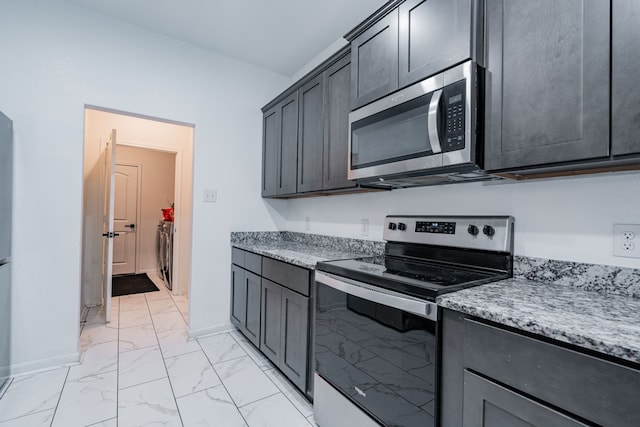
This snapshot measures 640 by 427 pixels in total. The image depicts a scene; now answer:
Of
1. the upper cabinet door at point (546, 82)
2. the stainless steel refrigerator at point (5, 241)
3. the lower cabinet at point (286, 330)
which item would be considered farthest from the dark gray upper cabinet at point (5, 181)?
the upper cabinet door at point (546, 82)

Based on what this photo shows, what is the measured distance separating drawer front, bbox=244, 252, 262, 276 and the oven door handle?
835 millimetres

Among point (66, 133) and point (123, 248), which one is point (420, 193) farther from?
point (123, 248)

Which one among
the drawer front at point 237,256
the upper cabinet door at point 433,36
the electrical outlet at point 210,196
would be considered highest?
the upper cabinet door at point 433,36

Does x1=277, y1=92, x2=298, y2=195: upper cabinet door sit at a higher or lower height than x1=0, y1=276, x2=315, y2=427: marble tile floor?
higher

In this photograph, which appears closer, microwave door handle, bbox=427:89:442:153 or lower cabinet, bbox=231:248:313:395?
microwave door handle, bbox=427:89:442:153

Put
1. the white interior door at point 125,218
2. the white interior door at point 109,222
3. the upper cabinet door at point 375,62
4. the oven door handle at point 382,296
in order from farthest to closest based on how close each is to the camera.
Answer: the white interior door at point 125,218
the white interior door at point 109,222
the upper cabinet door at point 375,62
the oven door handle at point 382,296

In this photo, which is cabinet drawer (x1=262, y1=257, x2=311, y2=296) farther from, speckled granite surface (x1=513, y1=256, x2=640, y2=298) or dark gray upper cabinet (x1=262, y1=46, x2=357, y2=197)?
speckled granite surface (x1=513, y1=256, x2=640, y2=298)

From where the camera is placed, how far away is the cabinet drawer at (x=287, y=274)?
5.80 ft

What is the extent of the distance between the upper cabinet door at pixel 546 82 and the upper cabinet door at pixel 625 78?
2cm

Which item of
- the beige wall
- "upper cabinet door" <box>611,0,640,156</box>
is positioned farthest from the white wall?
the beige wall

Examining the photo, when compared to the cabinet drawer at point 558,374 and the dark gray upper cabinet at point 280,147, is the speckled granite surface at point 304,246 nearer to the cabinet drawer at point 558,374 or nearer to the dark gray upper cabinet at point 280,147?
the dark gray upper cabinet at point 280,147

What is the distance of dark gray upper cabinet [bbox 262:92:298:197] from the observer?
8.34ft

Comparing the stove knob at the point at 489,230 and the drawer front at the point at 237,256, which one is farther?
the drawer front at the point at 237,256

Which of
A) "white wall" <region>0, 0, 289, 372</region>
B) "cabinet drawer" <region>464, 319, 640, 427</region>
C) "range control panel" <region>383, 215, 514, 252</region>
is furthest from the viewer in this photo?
"white wall" <region>0, 0, 289, 372</region>
